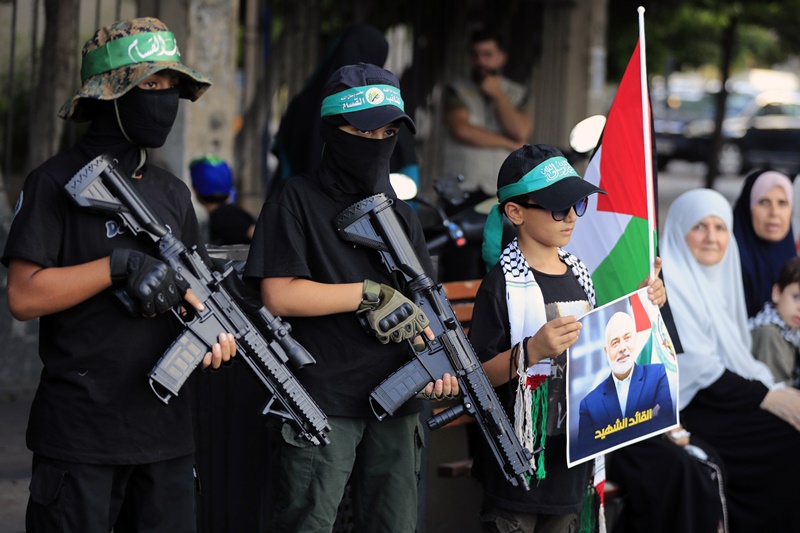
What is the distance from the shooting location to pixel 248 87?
29.5 feet

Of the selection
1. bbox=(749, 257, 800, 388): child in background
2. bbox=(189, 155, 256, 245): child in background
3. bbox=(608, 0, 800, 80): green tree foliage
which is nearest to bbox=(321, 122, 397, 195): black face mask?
bbox=(189, 155, 256, 245): child in background

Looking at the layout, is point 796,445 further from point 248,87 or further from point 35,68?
point 248,87

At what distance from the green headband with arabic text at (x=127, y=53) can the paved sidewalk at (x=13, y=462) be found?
2.03 m

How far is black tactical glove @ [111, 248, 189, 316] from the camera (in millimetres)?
2629

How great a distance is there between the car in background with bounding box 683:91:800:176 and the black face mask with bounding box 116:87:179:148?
21.0 metres

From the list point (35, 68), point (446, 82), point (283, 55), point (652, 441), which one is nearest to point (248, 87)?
point (283, 55)

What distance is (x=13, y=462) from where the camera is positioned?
16.2 ft

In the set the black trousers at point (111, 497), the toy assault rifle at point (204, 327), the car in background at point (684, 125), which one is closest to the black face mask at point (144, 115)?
the toy assault rifle at point (204, 327)

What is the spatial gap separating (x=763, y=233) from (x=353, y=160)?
3.14m

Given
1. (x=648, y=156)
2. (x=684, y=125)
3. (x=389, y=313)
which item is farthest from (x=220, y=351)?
(x=684, y=125)

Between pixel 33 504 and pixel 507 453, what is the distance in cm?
126

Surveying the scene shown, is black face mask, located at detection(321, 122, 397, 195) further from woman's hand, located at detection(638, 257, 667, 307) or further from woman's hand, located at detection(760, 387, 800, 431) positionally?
woman's hand, located at detection(760, 387, 800, 431)

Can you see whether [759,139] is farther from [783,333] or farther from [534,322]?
[534,322]

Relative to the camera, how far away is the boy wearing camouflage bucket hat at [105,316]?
8.86 feet
